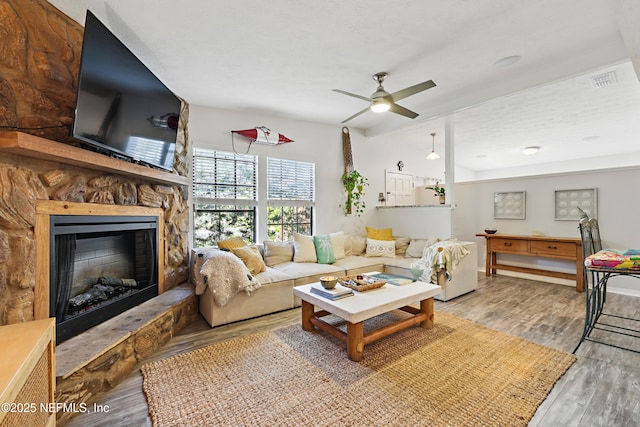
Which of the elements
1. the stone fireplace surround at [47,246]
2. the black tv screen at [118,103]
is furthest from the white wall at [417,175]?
the stone fireplace surround at [47,246]

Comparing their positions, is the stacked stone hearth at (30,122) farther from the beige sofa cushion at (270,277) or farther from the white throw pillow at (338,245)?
the white throw pillow at (338,245)

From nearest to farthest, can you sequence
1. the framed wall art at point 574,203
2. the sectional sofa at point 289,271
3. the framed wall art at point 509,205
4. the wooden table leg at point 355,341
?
the wooden table leg at point 355,341
the sectional sofa at point 289,271
the framed wall art at point 574,203
the framed wall art at point 509,205

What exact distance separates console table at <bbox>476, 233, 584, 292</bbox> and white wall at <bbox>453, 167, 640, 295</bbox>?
204mm

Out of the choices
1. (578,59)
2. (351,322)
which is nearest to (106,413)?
(351,322)

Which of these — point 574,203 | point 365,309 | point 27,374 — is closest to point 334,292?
point 365,309

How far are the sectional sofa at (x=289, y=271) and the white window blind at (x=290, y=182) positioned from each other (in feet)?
2.72

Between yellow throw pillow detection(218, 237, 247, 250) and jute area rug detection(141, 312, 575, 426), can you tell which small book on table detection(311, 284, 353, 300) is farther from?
yellow throw pillow detection(218, 237, 247, 250)

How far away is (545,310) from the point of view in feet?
10.6

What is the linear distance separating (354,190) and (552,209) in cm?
334

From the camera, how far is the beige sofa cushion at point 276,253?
3877mm

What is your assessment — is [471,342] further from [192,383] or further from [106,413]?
[106,413]

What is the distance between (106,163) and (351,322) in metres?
2.15

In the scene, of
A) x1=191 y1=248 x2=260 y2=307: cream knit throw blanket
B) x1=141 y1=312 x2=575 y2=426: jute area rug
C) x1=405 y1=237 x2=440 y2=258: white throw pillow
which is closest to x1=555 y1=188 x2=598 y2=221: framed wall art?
x1=405 y1=237 x2=440 y2=258: white throw pillow

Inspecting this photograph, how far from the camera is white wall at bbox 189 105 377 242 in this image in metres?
3.93
